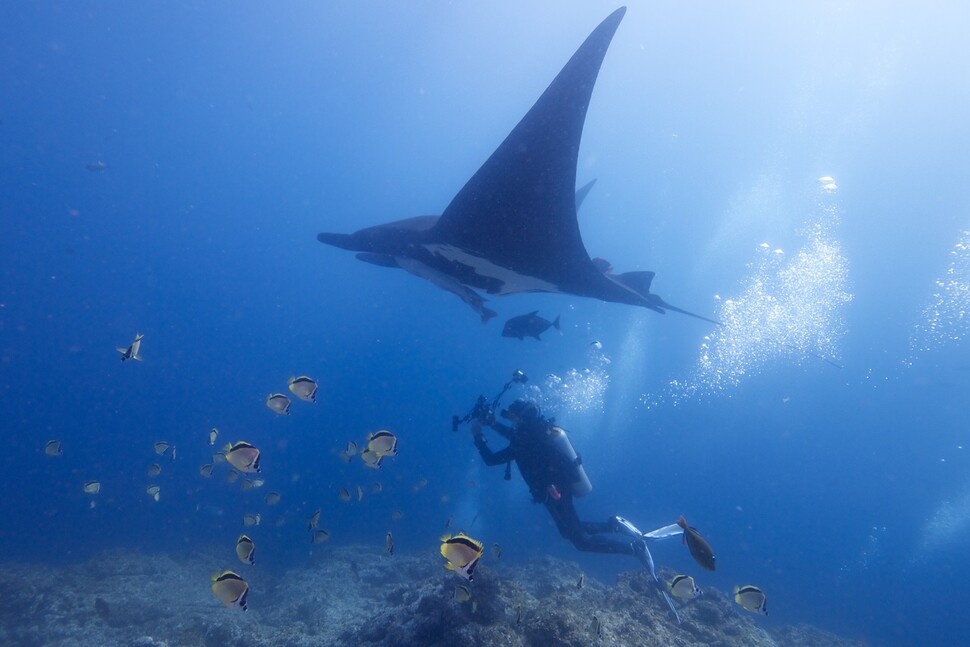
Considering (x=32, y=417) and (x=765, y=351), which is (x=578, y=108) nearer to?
(x=765, y=351)

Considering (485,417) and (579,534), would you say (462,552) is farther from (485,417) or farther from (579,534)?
(579,534)

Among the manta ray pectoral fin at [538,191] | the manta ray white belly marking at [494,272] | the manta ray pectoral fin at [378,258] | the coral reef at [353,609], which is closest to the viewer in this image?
the manta ray pectoral fin at [538,191]

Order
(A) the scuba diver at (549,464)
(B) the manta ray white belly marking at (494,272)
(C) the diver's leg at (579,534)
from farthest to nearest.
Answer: (C) the diver's leg at (579,534) < (A) the scuba diver at (549,464) < (B) the manta ray white belly marking at (494,272)

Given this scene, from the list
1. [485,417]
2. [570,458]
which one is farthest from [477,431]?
[570,458]

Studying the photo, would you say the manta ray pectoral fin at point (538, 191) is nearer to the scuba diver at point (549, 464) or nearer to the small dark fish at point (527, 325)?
the scuba diver at point (549, 464)

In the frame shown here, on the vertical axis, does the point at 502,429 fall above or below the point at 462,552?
above

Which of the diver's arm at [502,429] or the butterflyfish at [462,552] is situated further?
the diver's arm at [502,429]

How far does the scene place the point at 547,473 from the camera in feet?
30.0

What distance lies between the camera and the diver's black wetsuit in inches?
351

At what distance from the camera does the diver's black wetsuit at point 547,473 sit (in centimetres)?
891

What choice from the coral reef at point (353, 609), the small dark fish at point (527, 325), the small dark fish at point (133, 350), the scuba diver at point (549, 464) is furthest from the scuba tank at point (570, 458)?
the small dark fish at point (133, 350)

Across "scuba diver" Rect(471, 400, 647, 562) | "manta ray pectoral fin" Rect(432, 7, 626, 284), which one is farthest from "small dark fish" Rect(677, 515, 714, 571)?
"scuba diver" Rect(471, 400, 647, 562)

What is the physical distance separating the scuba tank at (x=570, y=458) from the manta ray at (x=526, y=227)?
3.06 m

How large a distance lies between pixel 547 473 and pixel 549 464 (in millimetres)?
190
